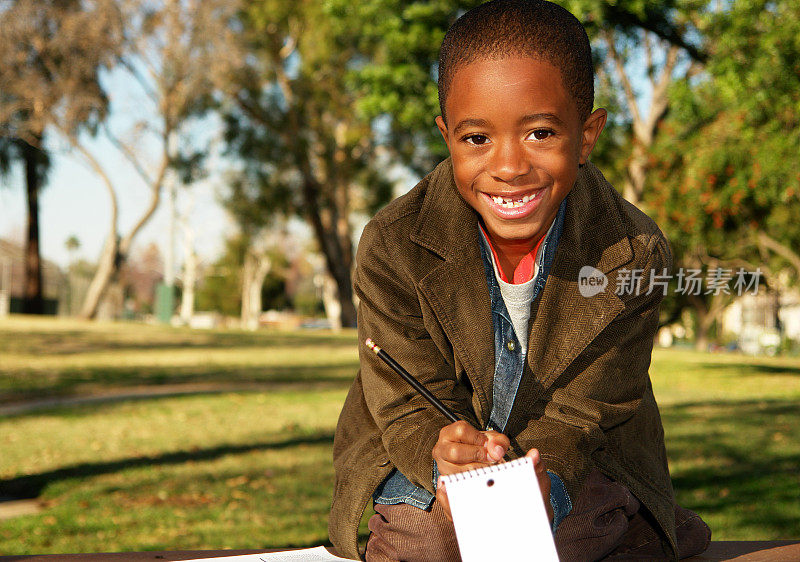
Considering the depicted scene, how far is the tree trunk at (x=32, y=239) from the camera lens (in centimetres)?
2544

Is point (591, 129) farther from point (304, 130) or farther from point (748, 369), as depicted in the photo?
point (304, 130)

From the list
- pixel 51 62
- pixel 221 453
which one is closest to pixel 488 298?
pixel 221 453

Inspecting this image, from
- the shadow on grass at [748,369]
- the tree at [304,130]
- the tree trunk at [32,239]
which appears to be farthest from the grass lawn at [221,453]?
the tree at [304,130]

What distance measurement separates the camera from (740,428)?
870cm

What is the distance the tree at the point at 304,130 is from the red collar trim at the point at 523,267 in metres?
25.7

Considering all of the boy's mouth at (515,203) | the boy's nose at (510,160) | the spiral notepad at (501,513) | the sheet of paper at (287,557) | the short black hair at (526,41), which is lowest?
the sheet of paper at (287,557)

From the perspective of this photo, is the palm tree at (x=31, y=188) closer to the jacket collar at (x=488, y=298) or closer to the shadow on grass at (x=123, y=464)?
the shadow on grass at (x=123, y=464)

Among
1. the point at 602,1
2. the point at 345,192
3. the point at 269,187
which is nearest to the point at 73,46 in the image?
the point at 269,187

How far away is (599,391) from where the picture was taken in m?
2.21

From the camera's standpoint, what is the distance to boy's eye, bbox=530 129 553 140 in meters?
1.98

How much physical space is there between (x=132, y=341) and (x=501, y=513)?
1825 centimetres

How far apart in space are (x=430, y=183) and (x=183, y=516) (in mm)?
3489

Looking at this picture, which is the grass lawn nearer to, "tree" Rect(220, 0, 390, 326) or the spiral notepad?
the spiral notepad

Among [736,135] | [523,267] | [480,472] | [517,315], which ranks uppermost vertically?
[736,135]
